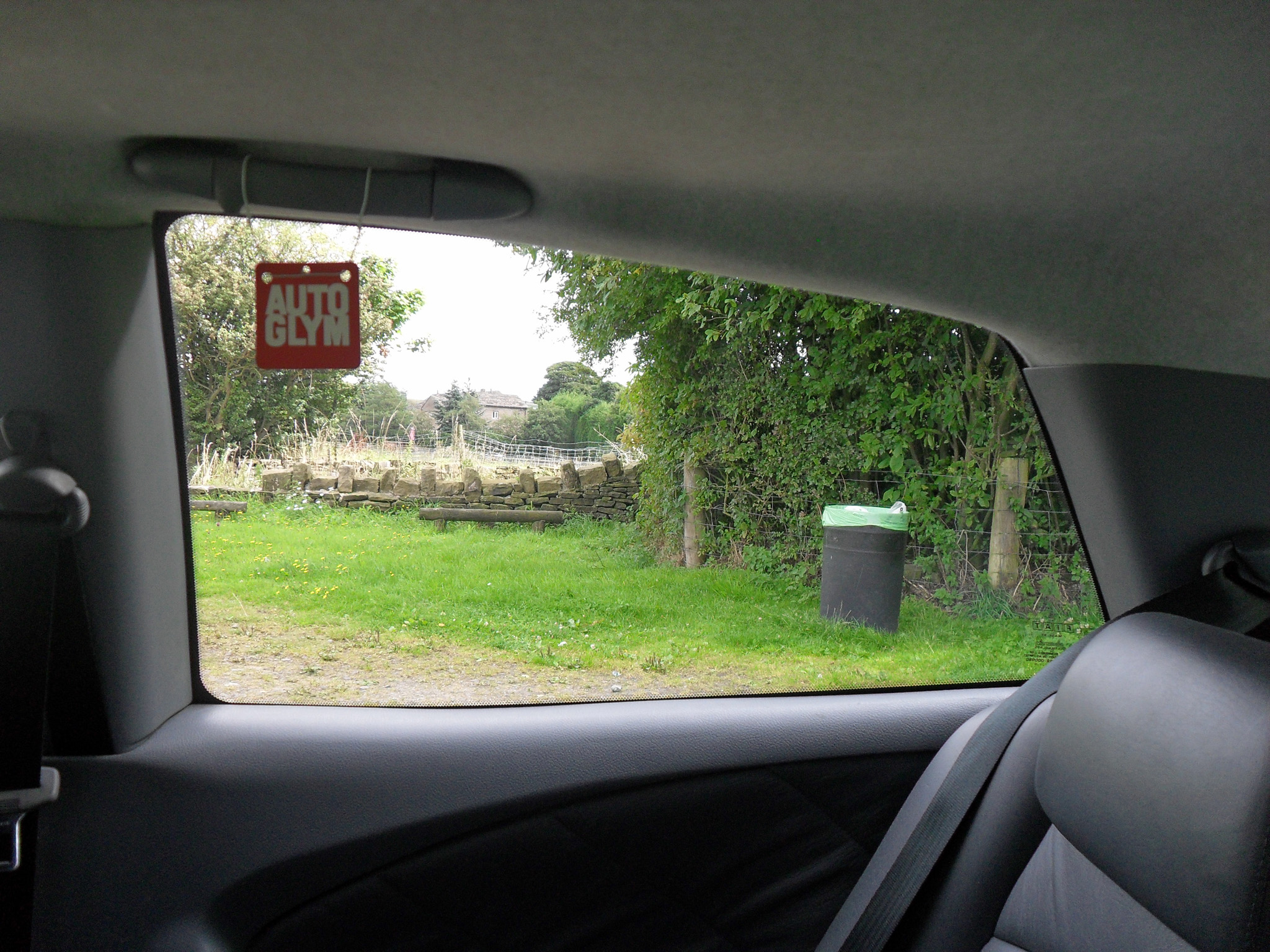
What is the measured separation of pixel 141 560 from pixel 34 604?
185 millimetres

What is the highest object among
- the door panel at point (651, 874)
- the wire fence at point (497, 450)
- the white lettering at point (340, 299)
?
the white lettering at point (340, 299)

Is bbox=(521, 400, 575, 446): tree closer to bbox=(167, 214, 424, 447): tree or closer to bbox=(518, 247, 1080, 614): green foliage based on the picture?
bbox=(518, 247, 1080, 614): green foliage

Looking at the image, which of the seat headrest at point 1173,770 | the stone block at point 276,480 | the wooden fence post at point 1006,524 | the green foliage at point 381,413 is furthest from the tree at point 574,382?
the seat headrest at point 1173,770

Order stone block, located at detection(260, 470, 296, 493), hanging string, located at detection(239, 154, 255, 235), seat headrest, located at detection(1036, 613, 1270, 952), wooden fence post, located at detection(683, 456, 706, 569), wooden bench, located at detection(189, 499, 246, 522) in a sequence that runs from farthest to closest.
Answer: wooden fence post, located at detection(683, 456, 706, 569), stone block, located at detection(260, 470, 296, 493), wooden bench, located at detection(189, 499, 246, 522), hanging string, located at detection(239, 154, 255, 235), seat headrest, located at detection(1036, 613, 1270, 952)

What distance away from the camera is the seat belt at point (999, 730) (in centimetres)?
138

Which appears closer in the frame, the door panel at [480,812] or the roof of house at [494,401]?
the door panel at [480,812]

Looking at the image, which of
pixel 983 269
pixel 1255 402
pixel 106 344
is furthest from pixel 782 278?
pixel 106 344

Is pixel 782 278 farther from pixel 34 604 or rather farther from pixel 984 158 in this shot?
pixel 34 604

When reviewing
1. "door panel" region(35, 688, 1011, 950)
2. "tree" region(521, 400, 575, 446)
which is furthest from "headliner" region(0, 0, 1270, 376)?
"door panel" region(35, 688, 1011, 950)

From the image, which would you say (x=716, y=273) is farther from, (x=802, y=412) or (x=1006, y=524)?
(x=1006, y=524)

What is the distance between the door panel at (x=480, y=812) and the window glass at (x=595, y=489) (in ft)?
0.55

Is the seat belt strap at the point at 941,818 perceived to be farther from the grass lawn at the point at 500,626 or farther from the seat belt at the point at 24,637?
the seat belt at the point at 24,637

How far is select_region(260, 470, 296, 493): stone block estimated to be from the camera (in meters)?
1.78

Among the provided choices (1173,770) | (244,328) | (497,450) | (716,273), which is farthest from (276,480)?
(1173,770)
